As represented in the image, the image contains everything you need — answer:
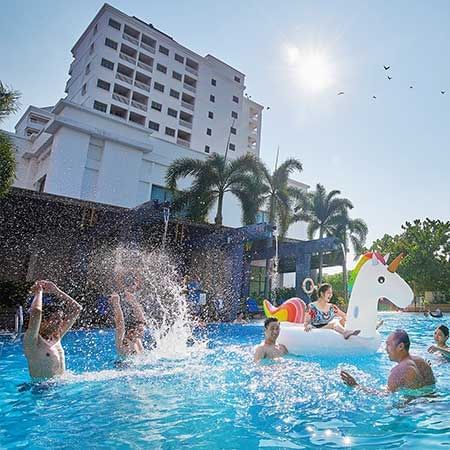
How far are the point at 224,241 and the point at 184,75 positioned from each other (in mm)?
27517

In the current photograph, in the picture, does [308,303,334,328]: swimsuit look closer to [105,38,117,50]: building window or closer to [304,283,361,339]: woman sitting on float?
[304,283,361,339]: woman sitting on float

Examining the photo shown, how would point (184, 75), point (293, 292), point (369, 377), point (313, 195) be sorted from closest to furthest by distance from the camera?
point (369, 377)
point (293, 292)
point (313, 195)
point (184, 75)

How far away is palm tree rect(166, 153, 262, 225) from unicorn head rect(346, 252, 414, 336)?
1201 centimetres

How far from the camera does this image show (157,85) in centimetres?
3669

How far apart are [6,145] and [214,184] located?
11.5m

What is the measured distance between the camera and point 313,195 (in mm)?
29484

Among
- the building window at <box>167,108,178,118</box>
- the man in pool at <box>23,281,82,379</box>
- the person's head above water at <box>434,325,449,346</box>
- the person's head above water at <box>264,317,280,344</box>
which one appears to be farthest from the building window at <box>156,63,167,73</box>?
the man in pool at <box>23,281,82,379</box>

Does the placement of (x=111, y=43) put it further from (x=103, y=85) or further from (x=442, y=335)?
(x=442, y=335)

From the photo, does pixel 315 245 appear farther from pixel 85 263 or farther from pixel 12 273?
pixel 12 273

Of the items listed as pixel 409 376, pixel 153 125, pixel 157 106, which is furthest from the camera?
pixel 157 106

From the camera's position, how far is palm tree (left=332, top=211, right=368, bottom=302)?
1155 inches

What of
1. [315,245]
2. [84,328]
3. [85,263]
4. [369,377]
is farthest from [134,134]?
[369,377]

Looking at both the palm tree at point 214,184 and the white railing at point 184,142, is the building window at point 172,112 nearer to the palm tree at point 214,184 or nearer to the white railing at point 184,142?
the white railing at point 184,142

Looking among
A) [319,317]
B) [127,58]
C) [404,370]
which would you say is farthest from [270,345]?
[127,58]
